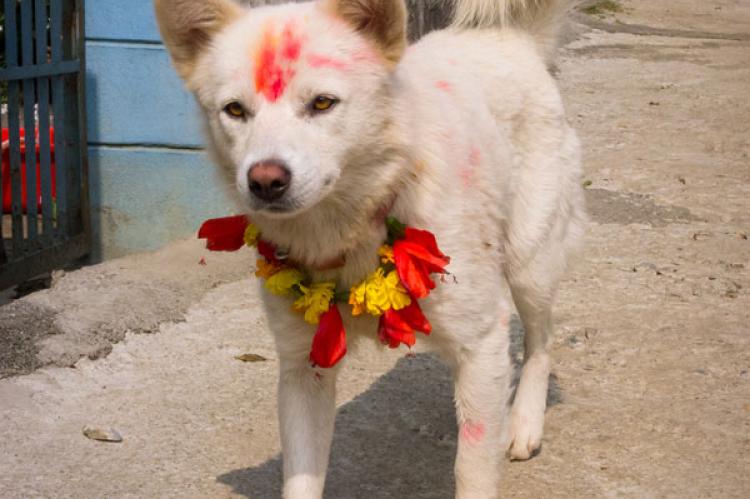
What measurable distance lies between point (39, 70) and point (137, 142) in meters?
0.76

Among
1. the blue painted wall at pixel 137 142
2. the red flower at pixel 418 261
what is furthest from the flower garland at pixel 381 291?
the blue painted wall at pixel 137 142

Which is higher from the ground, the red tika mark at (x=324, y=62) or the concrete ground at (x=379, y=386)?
the red tika mark at (x=324, y=62)

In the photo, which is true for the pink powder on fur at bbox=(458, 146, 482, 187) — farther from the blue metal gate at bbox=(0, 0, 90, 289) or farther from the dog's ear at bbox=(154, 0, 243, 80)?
the blue metal gate at bbox=(0, 0, 90, 289)

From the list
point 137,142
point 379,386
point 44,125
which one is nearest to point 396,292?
point 379,386

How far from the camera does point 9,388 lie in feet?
14.5

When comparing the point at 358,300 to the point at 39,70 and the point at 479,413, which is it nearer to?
the point at 479,413

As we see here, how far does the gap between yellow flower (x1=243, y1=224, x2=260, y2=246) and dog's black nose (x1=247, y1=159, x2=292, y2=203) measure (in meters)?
0.51

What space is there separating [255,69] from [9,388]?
2.17 m

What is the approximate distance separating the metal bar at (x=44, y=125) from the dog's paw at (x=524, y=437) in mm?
3216

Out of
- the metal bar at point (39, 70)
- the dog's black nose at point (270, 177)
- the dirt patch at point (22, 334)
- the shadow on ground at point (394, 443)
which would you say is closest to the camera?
the dog's black nose at point (270, 177)

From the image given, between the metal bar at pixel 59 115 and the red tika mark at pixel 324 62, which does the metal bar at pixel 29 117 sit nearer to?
the metal bar at pixel 59 115

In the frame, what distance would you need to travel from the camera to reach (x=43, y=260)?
6102mm

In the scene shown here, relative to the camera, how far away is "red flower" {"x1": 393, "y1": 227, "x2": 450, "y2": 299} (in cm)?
304

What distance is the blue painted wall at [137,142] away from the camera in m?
6.34
